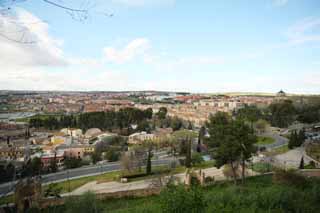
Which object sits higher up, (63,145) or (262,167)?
(262,167)

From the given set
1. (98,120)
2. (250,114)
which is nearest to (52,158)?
(98,120)

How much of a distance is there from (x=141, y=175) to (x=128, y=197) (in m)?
6.03

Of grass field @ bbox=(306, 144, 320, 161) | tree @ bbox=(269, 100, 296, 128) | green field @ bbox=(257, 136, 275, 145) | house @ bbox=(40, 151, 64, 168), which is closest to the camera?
grass field @ bbox=(306, 144, 320, 161)

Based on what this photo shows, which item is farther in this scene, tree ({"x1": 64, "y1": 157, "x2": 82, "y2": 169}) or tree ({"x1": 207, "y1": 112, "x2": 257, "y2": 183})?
tree ({"x1": 64, "y1": 157, "x2": 82, "y2": 169})

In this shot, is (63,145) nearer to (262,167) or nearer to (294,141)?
(262,167)

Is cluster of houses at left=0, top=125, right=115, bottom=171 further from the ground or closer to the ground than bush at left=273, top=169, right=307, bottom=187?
closer to the ground

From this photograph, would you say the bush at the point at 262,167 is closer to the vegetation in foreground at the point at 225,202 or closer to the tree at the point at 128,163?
the tree at the point at 128,163

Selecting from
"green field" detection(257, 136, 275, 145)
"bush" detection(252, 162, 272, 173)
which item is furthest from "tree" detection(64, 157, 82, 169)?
"green field" detection(257, 136, 275, 145)

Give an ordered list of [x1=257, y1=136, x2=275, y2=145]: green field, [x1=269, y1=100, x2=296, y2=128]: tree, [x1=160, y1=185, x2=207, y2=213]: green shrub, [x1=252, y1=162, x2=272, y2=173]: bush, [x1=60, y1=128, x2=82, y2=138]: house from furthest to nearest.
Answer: [x1=269, y1=100, x2=296, y2=128]: tree < [x1=60, y1=128, x2=82, y2=138]: house < [x1=257, y1=136, x2=275, y2=145]: green field < [x1=252, y1=162, x2=272, y2=173]: bush < [x1=160, y1=185, x2=207, y2=213]: green shrub

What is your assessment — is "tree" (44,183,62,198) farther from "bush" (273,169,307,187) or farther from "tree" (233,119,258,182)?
"tree" (233,119,258,182)

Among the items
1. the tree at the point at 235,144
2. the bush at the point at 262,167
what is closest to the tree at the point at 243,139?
the tree at the point at 235,144

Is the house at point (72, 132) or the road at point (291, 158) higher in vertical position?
the road at point (291, 158)

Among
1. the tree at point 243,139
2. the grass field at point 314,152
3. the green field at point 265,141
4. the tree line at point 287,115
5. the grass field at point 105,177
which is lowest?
the grass field at point 105,177

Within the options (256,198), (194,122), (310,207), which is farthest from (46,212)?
(194,122)
